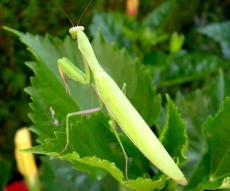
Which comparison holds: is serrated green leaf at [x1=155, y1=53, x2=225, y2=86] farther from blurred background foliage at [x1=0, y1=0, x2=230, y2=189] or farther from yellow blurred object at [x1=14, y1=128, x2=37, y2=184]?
yellow blurred object at [x1=14, y1=128, x2=37, y2=184]

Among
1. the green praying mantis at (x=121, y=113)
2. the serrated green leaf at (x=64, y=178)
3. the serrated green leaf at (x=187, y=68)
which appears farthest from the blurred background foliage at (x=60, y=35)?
the green praying mantis at (x=121, y=113)

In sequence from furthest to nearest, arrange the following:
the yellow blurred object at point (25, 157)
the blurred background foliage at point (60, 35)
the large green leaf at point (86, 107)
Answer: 1. the blurred background foliage at point (60, 35)
2. the yellow blurred object at point (25, 157)
3. the large green leaf at point (86, 107)

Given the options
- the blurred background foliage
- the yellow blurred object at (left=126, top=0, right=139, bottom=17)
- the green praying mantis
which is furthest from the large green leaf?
the yellow blurred object at (left=126, top=0, right=139, bottom=17)

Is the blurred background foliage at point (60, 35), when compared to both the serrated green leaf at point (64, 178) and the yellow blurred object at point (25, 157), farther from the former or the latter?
the yellow blurred object at point (25, 157)

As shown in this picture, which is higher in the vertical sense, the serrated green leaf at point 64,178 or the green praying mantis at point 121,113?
the green praying mantis at point 121,113

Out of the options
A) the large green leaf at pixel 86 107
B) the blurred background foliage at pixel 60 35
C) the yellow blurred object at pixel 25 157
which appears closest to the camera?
the large green leaf at pixel 86 107

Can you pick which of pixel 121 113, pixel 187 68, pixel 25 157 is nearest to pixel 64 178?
pixel 25 157

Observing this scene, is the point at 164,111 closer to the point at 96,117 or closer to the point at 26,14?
the point at 96,117

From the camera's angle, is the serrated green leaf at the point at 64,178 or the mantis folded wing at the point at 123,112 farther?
the serrated green leaf at the point at 64,178
